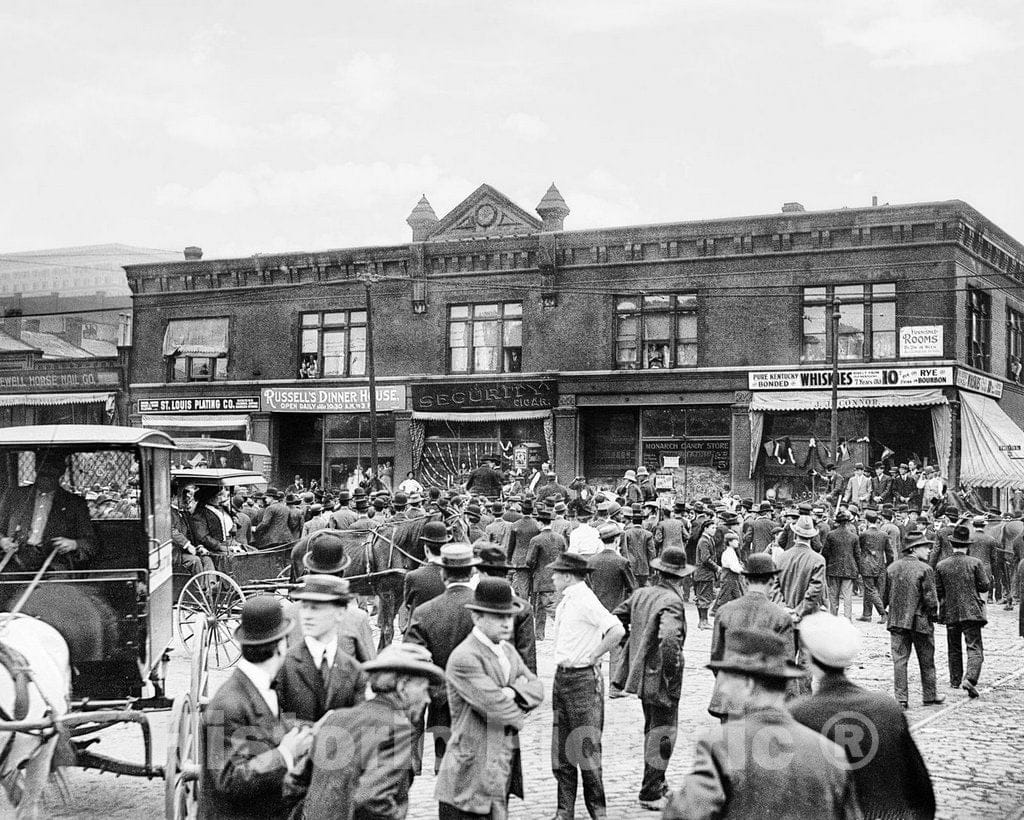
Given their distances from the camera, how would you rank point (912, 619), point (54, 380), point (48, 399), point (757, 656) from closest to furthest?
point (757, 656), point (912, 619), point (48, 399), point (54, 380)

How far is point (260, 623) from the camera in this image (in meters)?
5.14

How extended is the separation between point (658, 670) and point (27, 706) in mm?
4239

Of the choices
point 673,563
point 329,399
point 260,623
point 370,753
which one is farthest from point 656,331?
point 370,753

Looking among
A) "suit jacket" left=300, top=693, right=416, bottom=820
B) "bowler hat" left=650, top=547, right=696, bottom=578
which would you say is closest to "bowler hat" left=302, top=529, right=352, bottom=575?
"suit jacket" left=300, top=693, right=416, bottom=820

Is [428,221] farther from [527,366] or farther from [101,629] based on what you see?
[101,629]

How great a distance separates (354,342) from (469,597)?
3033cm

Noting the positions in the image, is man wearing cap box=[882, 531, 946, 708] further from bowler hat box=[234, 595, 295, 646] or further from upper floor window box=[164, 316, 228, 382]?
upper floor window box=[164, 316, 228, 382]

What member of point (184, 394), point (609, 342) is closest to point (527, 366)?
point (609, 342)

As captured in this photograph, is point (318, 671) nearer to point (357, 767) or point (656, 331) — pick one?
point (357, 767)

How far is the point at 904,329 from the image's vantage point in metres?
31.2

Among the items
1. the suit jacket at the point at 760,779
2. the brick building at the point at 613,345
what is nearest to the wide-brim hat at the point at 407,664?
the suit jacket at the point at 760,779

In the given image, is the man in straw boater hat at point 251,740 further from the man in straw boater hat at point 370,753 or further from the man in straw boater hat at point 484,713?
the man in straw boater hat at point 484,713

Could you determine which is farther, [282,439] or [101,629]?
[282,439]

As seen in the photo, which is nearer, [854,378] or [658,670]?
[658,670]
